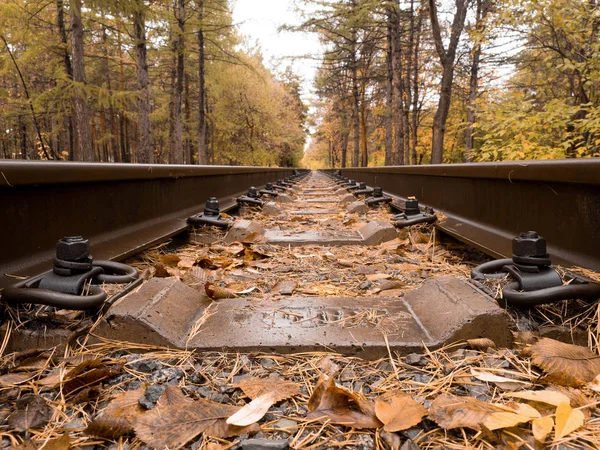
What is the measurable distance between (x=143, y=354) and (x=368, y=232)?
226cm

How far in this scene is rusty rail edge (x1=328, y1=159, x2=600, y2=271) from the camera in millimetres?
1640

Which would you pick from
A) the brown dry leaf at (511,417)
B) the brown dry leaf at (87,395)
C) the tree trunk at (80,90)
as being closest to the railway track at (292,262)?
the brown dry leaf at (87,395)

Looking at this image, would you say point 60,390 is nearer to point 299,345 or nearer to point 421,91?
point 299,345

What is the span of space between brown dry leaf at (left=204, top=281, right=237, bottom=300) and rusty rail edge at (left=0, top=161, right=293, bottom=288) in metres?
0.59

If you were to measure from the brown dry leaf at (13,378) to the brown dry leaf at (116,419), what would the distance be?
12.5 inches

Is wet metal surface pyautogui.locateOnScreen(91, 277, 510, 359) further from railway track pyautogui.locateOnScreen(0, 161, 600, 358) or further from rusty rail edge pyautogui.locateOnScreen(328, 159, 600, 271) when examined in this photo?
rusty rail edge pyautogui.locateOnScreen(328, 159, 600, 271)

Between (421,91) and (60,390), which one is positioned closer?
(60,390)

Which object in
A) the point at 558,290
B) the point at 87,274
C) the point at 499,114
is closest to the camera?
the point at 558,290

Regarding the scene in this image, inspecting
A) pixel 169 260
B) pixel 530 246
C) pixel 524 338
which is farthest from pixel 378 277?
pixel 169 260

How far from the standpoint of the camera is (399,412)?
0.94 metres

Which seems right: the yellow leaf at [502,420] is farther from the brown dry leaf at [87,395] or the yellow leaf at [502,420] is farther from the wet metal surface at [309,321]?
the brown dry leaf at [87,395]

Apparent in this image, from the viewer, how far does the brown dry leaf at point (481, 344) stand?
1.26 meters

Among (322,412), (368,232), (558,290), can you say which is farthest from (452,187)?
(322,412)

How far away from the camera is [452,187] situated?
3547 mm
